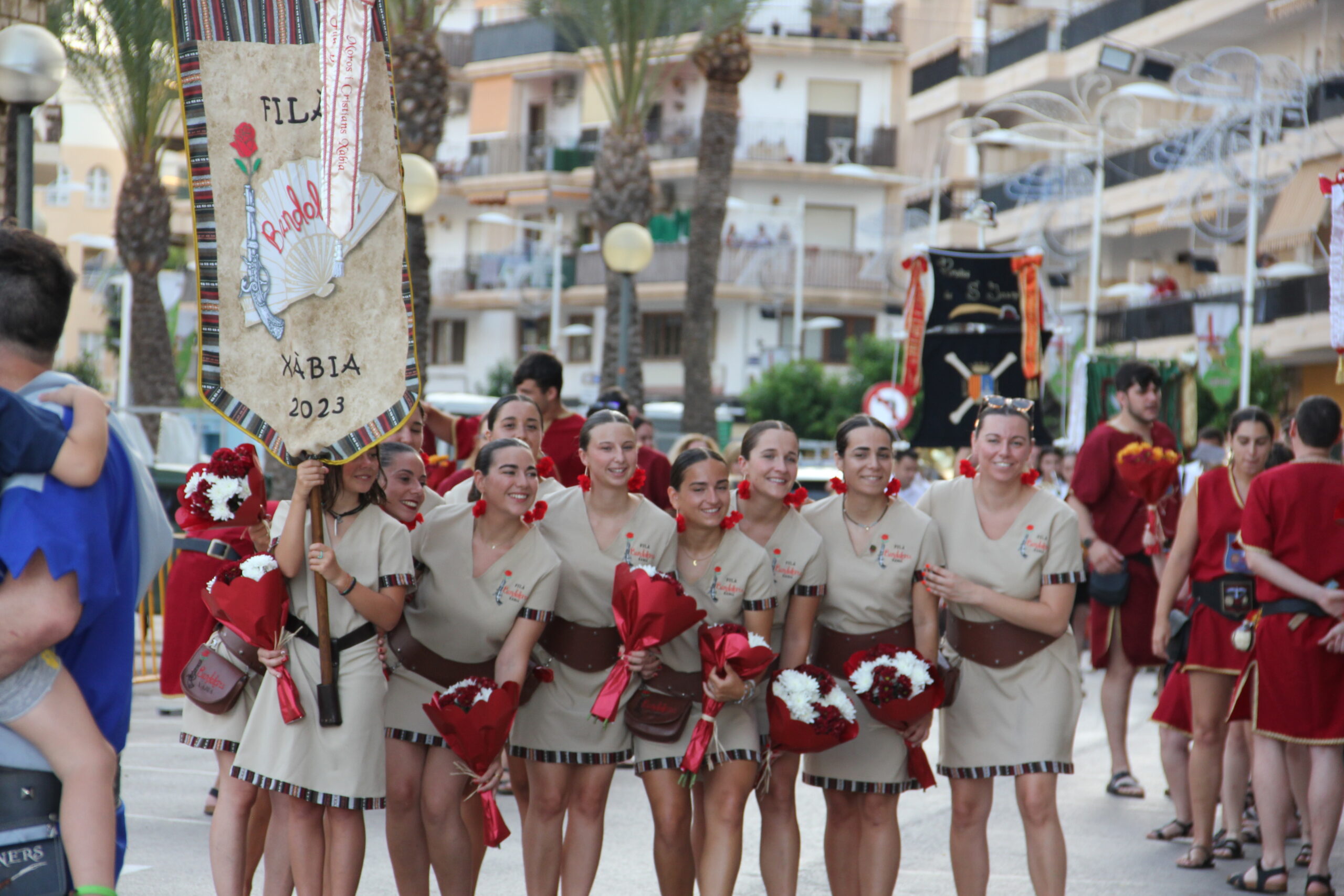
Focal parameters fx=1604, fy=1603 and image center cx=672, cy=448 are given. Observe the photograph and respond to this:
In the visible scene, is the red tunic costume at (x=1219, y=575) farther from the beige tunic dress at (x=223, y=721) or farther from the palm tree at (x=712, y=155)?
the palm tree at (x=712, y=155)

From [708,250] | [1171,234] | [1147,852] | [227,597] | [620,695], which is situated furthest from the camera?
[1171,234]

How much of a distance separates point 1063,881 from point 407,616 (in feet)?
9.07

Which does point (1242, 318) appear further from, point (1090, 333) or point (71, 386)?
point (71, 386)

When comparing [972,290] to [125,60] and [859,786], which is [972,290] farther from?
[125,60]

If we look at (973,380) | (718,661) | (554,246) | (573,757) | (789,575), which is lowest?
(573,757)

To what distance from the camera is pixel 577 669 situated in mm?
6320

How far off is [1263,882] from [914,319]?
21.0 feet

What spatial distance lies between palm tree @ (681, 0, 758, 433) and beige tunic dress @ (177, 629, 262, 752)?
17882 mm

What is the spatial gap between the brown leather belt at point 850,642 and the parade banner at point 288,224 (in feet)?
6.54

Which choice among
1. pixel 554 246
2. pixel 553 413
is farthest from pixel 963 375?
pixel 554 246

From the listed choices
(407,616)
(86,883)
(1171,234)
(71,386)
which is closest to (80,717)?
(86,883)

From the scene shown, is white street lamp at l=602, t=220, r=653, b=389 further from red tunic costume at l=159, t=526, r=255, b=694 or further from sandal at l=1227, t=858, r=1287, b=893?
sandal at l=1227, t=858, r=1287, b=893

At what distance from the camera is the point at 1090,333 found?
94.4ft

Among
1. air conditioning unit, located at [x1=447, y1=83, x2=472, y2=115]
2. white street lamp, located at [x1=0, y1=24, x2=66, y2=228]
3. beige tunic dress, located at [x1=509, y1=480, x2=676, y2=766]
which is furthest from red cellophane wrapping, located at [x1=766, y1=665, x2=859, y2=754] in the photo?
air conditioning unit, located at [x1=447, y1=83, x2=472, y2=115]
